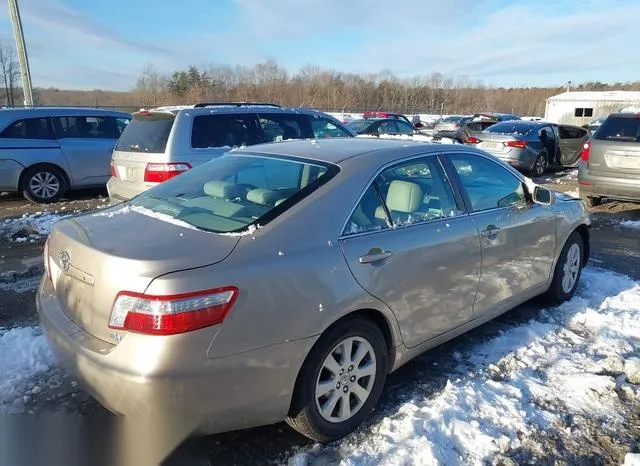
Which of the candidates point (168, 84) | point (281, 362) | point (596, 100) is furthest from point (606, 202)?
point (168, 84)

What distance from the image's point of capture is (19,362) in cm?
Result: 350

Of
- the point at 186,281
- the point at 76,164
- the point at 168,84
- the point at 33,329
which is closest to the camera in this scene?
the point at 186,281

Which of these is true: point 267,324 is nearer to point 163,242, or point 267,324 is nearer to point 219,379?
point 219,379

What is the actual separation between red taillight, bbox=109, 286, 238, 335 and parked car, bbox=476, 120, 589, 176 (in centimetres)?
1187

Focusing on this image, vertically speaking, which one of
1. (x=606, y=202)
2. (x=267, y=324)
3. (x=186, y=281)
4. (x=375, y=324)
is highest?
(x=186, y=281)

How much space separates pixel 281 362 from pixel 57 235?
1484 mm

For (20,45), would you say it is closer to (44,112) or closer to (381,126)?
(44,112)

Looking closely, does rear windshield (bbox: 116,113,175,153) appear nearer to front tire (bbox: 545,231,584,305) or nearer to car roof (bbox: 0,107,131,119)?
car roof (bbox: 0,107,131,119)

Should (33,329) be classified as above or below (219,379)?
below

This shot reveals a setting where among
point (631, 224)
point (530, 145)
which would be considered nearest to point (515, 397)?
point (631, 224)

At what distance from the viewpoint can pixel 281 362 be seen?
96.3 inches

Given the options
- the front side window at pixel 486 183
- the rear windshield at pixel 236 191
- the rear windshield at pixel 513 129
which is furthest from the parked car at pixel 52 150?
the rear windshield at pixel 513 129

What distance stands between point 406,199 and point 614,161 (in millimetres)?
6674

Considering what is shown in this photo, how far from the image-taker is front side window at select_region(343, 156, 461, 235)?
298 centimetres
